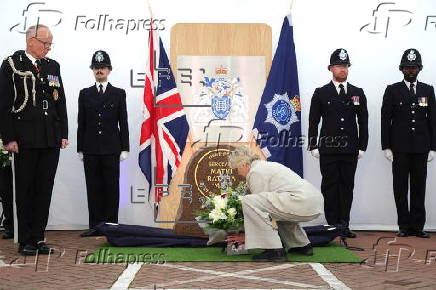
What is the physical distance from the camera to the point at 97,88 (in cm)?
845

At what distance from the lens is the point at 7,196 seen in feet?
26.5

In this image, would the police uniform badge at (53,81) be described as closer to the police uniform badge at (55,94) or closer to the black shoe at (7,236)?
the police uniform badge at (55,94)

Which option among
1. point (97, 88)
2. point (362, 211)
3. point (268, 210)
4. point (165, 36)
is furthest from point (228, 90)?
point (268, 210)

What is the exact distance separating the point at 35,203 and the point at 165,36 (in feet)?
9.75

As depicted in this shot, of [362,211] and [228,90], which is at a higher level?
[228,90]

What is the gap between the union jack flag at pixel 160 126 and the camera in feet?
28.0

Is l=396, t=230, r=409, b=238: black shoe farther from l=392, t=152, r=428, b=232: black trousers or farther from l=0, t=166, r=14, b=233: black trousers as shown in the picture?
l=0, t=166, r=14, b=233: black trousers

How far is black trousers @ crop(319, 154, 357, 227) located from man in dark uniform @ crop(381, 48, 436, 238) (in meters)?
0.50

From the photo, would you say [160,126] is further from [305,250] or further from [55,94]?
[305,250]

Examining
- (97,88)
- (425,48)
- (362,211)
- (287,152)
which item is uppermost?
(425,48)

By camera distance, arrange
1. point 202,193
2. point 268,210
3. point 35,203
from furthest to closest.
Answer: point 202,193 < point 35,203 < point 268,210

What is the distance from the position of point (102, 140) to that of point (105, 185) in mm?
509

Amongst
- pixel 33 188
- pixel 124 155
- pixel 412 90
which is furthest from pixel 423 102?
pixel 33 188

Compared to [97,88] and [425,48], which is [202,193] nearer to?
[97,88]
